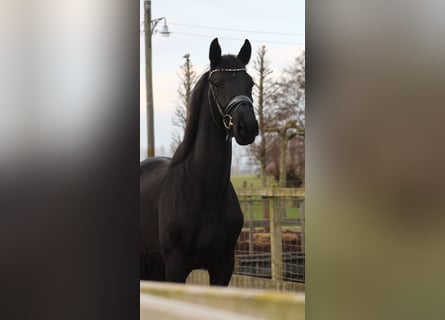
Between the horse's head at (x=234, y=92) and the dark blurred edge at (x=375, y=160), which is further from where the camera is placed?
the horse's head at (x=234, y=92)

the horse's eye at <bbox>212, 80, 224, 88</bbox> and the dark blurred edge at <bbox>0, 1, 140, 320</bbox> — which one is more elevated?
the horse's eye at <bbox>212, 80, 224, 88</bbox>

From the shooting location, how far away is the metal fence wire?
2.72 meters

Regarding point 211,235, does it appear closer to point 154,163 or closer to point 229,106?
point 154,163

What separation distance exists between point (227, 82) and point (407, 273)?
1017 mm

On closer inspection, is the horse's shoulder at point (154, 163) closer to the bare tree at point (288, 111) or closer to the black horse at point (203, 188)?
the black horse at point (203, 188)

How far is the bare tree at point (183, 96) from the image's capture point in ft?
9.09

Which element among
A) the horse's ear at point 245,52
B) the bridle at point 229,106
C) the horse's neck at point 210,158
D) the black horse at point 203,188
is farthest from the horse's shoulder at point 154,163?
the horse's ear at point 245,52

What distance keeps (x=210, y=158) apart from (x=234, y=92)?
0.34 m

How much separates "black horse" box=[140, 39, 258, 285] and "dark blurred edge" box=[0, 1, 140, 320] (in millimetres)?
140

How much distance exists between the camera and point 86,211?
255cm

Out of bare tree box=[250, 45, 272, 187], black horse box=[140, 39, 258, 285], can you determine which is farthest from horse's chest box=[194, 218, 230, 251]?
bare tree box=[250, 45, 272, 187]

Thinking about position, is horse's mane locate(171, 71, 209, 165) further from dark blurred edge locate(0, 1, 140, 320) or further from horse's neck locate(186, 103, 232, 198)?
dark blurred edge locate(0, 1, 140, 320)

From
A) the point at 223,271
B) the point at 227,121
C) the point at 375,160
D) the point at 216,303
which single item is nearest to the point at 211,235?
the point at 223,271

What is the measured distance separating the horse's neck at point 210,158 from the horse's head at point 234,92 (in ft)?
0.21
